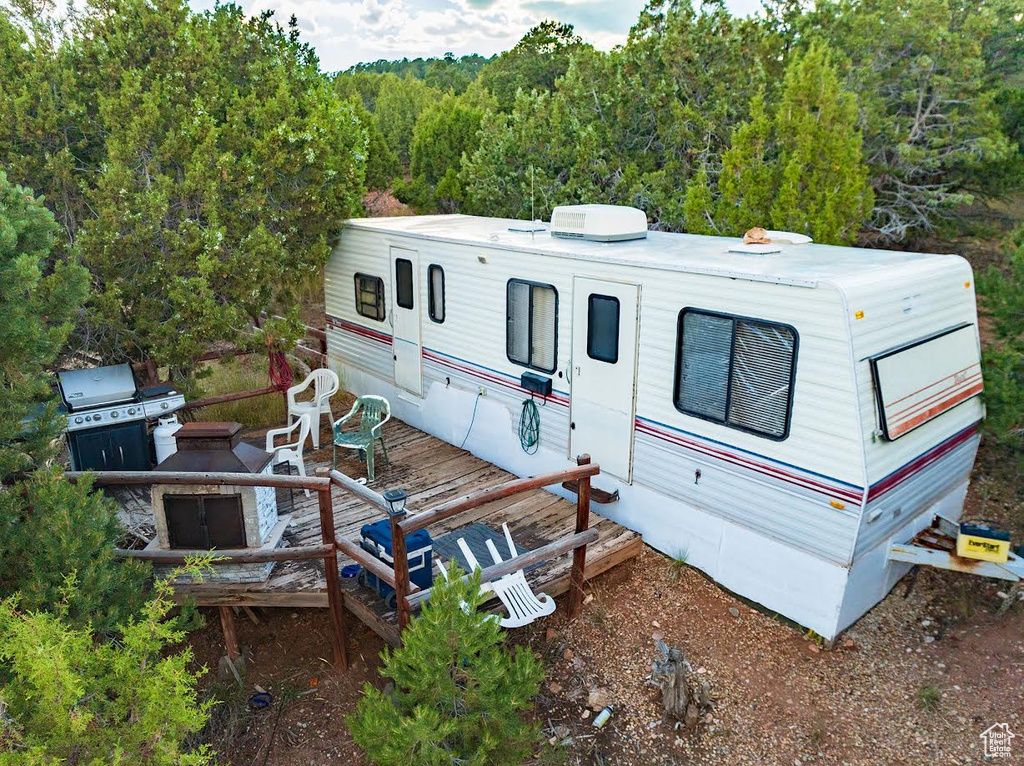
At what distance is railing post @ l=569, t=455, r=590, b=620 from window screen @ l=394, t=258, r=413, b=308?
3652 mm

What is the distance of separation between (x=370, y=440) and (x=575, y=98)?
9.42m

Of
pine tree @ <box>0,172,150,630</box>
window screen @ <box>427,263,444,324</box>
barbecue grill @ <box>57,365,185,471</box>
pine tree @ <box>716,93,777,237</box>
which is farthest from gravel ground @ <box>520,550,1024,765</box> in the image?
pine tree @ <box>716,93,777,237</box>

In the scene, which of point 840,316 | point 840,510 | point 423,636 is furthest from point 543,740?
point 840,316

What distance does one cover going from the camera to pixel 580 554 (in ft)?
19.1

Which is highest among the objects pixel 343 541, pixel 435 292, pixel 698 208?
pixel 698 208

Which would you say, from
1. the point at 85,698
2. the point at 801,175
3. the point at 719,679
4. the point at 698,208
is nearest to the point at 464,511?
the point at 719,679

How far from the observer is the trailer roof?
531cm

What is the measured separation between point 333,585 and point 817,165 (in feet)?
23.9

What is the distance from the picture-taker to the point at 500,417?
25.3 feet

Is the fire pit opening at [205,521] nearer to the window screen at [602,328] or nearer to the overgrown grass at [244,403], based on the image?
the window screen at [602,328]

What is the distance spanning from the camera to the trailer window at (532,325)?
6.90 m

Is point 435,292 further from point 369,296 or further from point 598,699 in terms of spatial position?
point 598,699

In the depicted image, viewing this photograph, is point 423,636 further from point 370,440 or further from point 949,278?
point 949,278

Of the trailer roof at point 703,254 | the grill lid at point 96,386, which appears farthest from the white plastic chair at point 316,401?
the trailer roof at point 703,254
